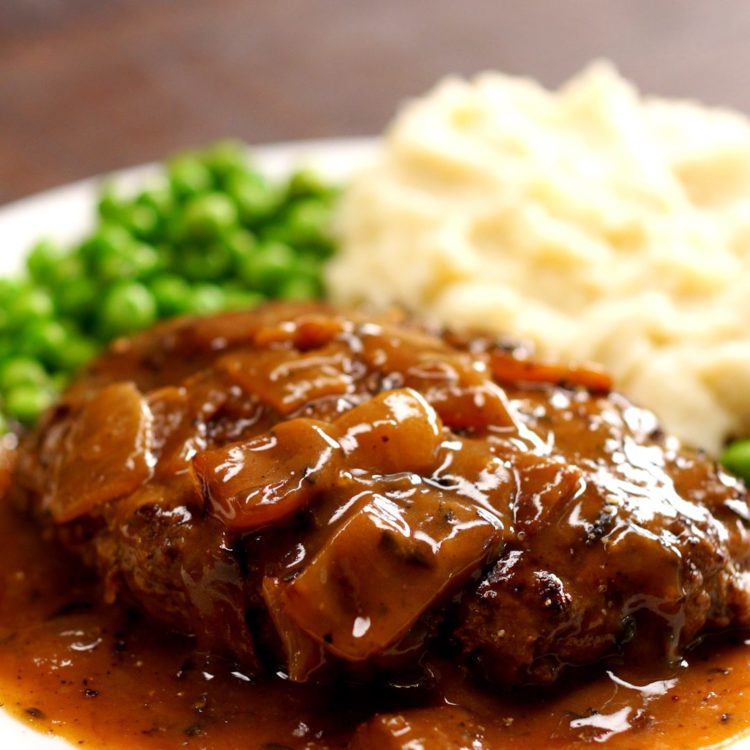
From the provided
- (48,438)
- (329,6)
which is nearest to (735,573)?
(48,438)

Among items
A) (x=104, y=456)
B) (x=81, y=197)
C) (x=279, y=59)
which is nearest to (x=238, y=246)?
(x=81, y=197)

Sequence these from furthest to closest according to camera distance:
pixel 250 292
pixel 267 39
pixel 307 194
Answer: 1. pixel 267 39
2. pixel 307 194
3. pixel 250 292

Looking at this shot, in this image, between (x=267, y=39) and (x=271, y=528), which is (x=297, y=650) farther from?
(x=267, y=39)

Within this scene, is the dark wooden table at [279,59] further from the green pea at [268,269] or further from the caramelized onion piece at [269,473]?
the caramelized onion piece at [269,473]

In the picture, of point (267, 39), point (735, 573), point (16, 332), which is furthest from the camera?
point (267, 39)

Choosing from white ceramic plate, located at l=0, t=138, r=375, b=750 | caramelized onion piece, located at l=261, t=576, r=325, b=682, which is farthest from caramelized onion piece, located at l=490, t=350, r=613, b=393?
white ceramic plate, located at l=0, t=138, r=375, b=750

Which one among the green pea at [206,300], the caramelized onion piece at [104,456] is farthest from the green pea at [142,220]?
the caramelized onion piece at [104,456]
